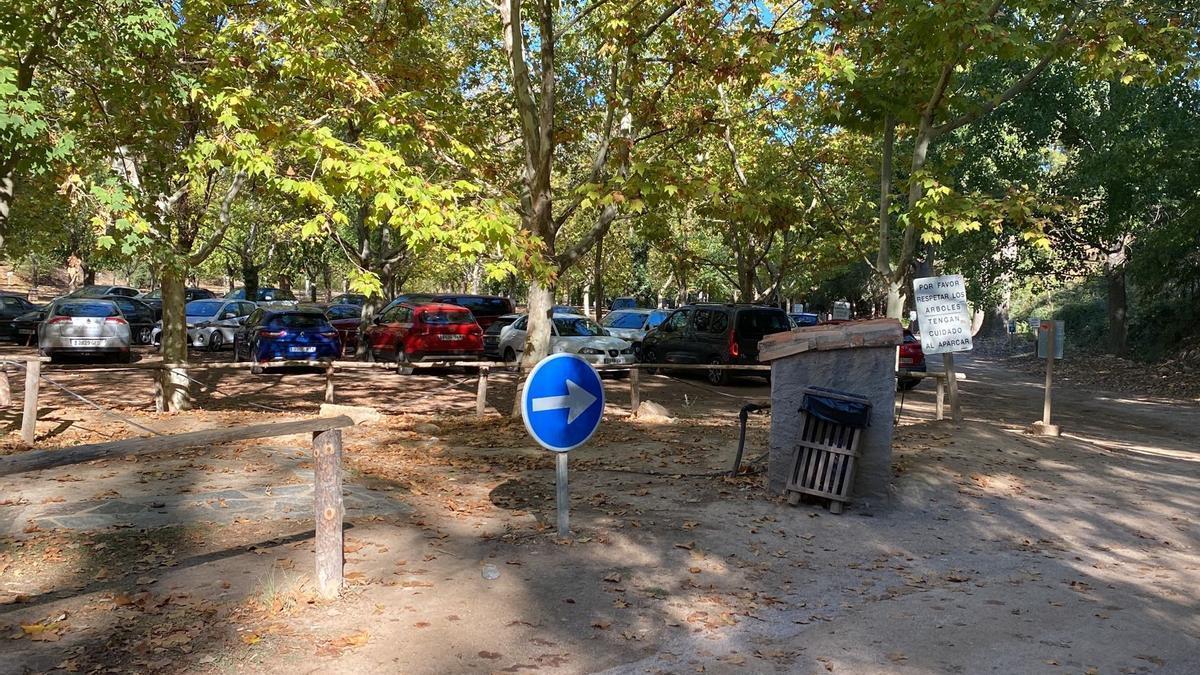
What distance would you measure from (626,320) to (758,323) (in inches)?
333

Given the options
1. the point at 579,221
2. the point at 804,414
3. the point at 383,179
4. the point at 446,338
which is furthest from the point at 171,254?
the point at 579,221

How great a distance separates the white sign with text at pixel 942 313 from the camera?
11.7 meters

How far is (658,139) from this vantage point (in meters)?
15.8

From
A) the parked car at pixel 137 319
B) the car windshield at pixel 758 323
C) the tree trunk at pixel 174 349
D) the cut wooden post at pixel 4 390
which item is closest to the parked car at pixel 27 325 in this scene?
the parked car at pixel 137 319

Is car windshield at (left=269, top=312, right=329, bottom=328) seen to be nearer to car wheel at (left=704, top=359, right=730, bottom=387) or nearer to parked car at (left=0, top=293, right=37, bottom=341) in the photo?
car wheel at (left=704, top=359, right=730, bottom=387)

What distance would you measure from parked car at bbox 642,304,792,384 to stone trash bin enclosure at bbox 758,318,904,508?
35.5ft

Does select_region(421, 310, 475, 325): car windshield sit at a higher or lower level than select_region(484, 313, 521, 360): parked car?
higher

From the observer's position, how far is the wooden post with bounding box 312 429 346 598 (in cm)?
492

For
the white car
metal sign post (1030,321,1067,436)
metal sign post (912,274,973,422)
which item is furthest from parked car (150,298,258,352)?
metal sign post (1030,321,1067,436)

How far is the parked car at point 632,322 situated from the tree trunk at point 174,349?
45.1 feet

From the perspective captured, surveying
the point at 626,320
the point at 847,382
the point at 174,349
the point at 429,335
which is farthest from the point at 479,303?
the point at 847,382

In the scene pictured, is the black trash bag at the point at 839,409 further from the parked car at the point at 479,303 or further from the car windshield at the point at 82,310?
the parked car at the point at 479,303

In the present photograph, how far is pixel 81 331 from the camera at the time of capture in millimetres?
21156

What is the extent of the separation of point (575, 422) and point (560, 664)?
1.93 meters
